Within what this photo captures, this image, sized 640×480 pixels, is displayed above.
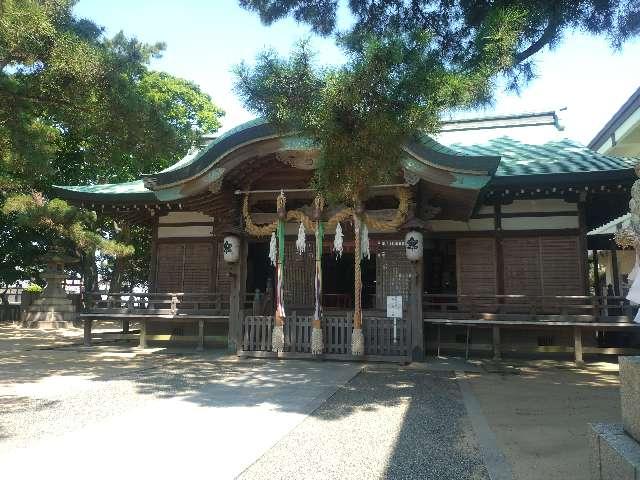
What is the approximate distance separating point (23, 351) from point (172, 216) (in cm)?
496

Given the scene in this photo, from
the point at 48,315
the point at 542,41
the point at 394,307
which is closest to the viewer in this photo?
the point at 542,41

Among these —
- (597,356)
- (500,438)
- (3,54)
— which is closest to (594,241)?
(597,356)

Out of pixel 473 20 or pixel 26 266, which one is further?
pixel 26 266

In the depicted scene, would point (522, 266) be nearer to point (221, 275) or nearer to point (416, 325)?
point (416, 325)

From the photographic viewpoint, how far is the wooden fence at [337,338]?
9.83 meters

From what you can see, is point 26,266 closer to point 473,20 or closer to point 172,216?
point 172,216

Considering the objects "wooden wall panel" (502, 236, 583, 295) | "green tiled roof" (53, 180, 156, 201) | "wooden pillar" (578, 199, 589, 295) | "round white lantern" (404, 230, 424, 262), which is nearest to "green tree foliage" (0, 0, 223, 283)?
"green tiled roof" (53, 180, 156, 201)

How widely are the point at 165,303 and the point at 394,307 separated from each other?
20.0ft

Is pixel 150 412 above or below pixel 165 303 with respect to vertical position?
below

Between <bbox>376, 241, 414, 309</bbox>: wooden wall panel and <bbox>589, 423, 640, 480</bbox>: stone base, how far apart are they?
753cm

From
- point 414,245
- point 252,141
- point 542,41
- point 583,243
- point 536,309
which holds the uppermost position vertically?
point 542,41

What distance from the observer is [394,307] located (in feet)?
31.7

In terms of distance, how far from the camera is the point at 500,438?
4.64 meters

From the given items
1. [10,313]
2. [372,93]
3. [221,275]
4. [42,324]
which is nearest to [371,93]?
[372,93]
